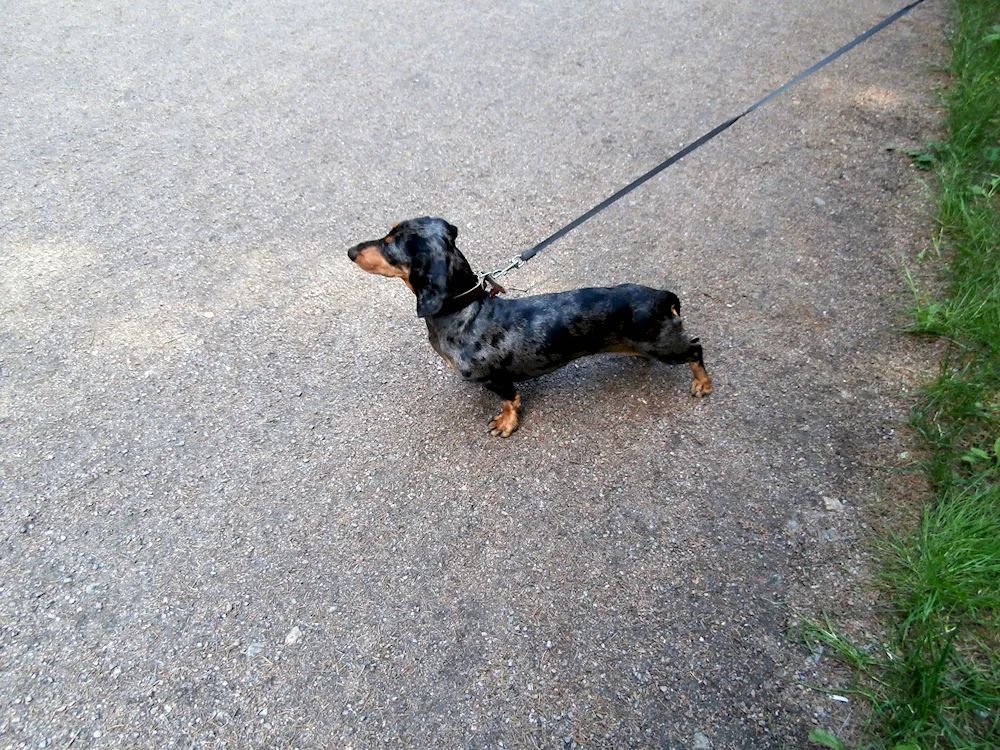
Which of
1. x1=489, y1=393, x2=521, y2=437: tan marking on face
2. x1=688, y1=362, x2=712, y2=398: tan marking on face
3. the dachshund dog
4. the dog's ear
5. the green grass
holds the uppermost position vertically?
the dog's ear

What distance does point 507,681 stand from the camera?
241 centimetres

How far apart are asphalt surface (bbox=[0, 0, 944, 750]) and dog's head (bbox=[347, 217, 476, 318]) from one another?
29.5 inches

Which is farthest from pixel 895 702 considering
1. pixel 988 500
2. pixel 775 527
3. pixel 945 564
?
pixel 988 500

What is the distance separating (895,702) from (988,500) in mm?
950

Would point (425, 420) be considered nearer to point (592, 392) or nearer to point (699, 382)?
point (592, 392)

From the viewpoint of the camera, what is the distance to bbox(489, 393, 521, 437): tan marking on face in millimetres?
3252

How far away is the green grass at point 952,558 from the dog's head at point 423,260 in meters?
1.90

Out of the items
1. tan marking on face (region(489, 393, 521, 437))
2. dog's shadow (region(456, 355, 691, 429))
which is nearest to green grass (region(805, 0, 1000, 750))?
dog's shadow (region(456, 355, 691, 429))

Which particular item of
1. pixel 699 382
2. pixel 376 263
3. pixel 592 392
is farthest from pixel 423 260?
pixel 699 382

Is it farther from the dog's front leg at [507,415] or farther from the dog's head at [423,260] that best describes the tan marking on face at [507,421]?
the dog's head at [423,260]

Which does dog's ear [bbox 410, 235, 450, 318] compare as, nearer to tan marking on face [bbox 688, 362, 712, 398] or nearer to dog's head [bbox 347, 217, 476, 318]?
dog's head [bbox 347, 217, 476, 318]

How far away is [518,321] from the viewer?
303cm

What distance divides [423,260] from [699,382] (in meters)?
1.49

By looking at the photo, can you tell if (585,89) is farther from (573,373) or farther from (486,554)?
(486,554)
